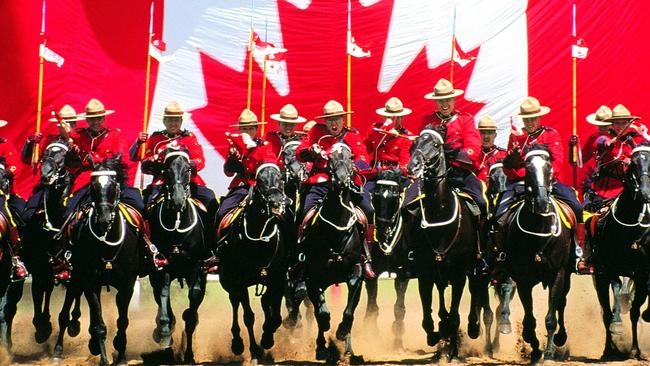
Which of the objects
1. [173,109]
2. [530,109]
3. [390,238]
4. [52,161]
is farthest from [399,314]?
[52,161]

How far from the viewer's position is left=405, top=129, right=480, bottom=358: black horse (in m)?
15.4

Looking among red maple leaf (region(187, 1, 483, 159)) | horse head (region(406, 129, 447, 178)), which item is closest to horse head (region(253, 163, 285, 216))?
horse head (region(406, 129, 447, 178))

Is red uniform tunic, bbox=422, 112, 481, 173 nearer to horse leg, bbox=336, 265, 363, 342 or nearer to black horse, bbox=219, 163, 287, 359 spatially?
horse leg, bbox=336, 265, 363, 342

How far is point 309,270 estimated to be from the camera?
636 inches

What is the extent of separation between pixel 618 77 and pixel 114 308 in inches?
464

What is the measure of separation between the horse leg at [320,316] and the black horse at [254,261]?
56cm

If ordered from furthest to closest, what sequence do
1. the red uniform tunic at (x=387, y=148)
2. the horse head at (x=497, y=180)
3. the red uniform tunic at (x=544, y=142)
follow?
the horse head at (x=497, y=180) < the red uniform tunic at (x=387, y=148) < the red uniform tunic at (x=544, y=142)

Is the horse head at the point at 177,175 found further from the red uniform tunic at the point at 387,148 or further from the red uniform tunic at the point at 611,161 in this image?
the red uniform tunic at the point at 611,161

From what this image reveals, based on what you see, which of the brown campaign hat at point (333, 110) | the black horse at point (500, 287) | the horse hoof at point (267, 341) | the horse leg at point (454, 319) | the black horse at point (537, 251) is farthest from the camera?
the black horse at point (500, 287)

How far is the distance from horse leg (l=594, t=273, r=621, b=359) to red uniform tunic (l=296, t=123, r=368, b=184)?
368 cm

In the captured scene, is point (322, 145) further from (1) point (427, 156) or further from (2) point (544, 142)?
(2) point (544, 142)

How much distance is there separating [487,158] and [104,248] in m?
7.68

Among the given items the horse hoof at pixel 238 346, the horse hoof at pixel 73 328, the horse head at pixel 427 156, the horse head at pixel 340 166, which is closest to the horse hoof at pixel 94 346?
the horse hoof at pixel 238 346

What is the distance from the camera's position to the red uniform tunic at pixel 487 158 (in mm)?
19891
